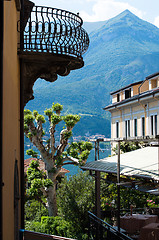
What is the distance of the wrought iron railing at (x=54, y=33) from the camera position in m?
7.79

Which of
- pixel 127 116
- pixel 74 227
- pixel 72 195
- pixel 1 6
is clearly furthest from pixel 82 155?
pixel 1 6

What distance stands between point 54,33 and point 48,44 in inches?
14.2

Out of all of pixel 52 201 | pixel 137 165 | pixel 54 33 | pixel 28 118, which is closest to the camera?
pixel 54 33

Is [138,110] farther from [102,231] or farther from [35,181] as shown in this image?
[102,231]

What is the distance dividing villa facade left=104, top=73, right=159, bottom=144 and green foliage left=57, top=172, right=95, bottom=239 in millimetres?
8071

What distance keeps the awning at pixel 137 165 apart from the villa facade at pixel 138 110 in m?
16.0

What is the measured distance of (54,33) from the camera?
25.8 ft

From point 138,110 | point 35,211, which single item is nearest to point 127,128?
point 138,110

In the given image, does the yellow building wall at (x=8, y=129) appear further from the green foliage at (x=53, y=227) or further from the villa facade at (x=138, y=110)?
the villa facade at (x=138, y=110)

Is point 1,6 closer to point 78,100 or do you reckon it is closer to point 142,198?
point 142,198

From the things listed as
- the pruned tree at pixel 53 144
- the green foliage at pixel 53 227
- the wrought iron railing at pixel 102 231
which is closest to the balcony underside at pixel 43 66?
the wrought iron railing at pixel 102 231

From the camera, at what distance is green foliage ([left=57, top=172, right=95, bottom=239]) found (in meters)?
20.0

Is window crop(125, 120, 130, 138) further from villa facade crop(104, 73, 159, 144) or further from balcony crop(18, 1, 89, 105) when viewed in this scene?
balcony crop(18, 1, 89, 105)

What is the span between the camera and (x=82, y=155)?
2267cm
